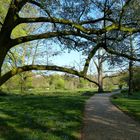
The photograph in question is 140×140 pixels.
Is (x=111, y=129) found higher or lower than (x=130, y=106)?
lower

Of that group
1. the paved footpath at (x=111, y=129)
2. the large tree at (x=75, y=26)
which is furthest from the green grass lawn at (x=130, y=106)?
the large tree at (x=75, y=26)

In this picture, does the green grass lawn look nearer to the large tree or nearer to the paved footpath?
the paved footpath

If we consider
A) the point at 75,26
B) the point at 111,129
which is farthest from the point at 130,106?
the point at 75,26

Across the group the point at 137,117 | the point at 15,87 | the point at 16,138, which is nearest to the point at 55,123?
the point at 16,138

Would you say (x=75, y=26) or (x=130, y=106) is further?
(x=130, y=106)

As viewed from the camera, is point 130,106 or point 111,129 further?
point 130,106

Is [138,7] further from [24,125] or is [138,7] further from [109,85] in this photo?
[109,85]

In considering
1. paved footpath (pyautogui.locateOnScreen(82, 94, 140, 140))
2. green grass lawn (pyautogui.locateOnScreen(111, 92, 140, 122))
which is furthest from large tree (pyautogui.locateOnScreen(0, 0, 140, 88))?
green grass lawn (pyautogui.locateOnScreen(111, 92, 140, 122))

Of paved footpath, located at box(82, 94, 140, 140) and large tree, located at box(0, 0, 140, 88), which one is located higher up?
large tree, located at box(0, 0, 140, 88)

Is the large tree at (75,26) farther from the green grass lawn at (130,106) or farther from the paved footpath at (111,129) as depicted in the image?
the green grass lawn at (130,106)

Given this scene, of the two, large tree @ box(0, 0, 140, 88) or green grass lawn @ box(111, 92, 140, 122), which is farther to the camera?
green grass lawn @ box(111, 92, 140, 122)

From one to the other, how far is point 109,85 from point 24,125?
8222 centimetres

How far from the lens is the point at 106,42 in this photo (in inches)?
469

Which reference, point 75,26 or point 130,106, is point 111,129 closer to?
point 75,26
